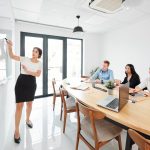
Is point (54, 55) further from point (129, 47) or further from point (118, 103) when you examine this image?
point (118, 103)

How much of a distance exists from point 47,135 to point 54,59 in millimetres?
3196

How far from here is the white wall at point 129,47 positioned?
3858 mm

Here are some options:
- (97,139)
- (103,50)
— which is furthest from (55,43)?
(97,139)

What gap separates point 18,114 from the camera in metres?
2.30

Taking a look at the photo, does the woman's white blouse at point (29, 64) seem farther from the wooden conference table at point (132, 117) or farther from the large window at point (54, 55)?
the large window at point (54, 55)

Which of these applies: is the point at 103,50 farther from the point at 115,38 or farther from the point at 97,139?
the point at 97,139

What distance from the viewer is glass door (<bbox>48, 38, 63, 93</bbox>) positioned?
16.4 feet

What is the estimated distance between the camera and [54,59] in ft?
16.8

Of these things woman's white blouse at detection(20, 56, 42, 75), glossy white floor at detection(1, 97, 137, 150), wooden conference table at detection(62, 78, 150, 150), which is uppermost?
woman's white blouse at detection(20, 56, 42, 75)

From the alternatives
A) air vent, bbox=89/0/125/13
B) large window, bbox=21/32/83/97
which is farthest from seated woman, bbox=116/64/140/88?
large window, bbox=21/32/83/97

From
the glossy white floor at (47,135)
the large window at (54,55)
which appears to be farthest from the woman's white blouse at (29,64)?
the large window at (54,55)

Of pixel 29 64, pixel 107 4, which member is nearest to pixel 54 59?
pixel 29 64

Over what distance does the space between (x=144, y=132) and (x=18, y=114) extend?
198 centimetres

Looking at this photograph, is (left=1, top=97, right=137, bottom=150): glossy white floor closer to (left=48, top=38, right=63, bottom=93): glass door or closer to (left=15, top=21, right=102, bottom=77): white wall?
(left=48, top=38, right=63, bottom=93): glass door
